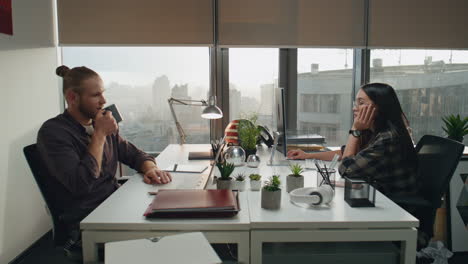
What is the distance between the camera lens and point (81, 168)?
163 centimetres

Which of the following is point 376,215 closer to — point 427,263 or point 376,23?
point 427,263

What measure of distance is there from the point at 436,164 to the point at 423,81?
1616 mm

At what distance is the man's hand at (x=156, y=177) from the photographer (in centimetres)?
184

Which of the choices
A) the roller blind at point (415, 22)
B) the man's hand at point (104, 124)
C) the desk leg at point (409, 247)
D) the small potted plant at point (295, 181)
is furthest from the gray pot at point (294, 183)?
the roller blind at point (415, 22)

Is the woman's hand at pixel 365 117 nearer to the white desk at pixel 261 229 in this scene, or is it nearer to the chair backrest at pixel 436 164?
the chair backrest at pixel 436 164

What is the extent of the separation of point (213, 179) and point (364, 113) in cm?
95

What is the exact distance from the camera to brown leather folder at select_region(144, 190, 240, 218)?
1.32m

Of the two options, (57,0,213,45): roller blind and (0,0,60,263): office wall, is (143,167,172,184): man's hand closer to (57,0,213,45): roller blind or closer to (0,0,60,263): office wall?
(0,0,60,263): office wall

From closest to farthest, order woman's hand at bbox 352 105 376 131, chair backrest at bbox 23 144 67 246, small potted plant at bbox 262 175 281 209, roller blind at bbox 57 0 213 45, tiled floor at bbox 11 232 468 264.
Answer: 1. small potted plant at bbox 262 175 281 209
2. chair backrest at bbox 23 144 67 246
3. woman's hand at bbox 352 105 376 131
4. tiled floor at bbox 11 232 468 264
5. roller blind at bbox 57 0 213 45

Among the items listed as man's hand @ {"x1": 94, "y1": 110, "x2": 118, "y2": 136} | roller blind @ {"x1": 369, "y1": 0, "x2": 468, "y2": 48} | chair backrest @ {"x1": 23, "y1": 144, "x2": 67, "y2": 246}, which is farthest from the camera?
roller blind @ {"x1": 369, "y1": 0, "x2": 468, "y2": 48}

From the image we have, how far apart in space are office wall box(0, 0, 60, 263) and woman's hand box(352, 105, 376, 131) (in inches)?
87.7

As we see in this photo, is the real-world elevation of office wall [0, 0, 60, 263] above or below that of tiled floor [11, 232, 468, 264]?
above

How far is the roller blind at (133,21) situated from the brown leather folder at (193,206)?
6.40ft

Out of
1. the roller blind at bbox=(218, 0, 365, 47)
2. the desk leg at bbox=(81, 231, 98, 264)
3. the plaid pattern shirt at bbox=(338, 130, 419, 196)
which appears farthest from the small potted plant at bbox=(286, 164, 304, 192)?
the roller blind at bbox=(218, 0, 365, 47)
